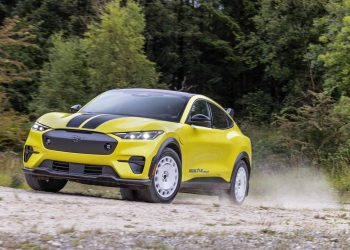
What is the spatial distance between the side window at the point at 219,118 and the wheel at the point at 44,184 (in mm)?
2581

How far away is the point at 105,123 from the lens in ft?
32.9

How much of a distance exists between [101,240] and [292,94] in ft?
86.2

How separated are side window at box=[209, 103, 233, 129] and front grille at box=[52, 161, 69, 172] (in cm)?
271

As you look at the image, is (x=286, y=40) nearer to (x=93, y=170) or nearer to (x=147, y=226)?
(x=93, y=170)

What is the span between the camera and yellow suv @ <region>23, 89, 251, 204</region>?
9.83 metres

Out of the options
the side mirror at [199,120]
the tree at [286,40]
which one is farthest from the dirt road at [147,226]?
the tree at [286,40]

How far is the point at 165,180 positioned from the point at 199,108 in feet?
→ 5.78

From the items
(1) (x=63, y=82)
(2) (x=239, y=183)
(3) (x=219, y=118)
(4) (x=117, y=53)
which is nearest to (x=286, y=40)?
(4) (x=117, y=53)

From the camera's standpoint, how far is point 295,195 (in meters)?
15.9

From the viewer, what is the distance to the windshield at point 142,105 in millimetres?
10852

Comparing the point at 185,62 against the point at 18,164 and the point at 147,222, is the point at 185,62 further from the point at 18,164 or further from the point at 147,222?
the point at 147,222

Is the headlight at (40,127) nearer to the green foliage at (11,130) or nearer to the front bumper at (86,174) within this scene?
the front bumper at (86,174)

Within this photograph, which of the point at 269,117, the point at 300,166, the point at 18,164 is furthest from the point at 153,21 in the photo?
the point at 18,164

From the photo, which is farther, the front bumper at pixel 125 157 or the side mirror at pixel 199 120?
the side mirror at pixel 199 120
